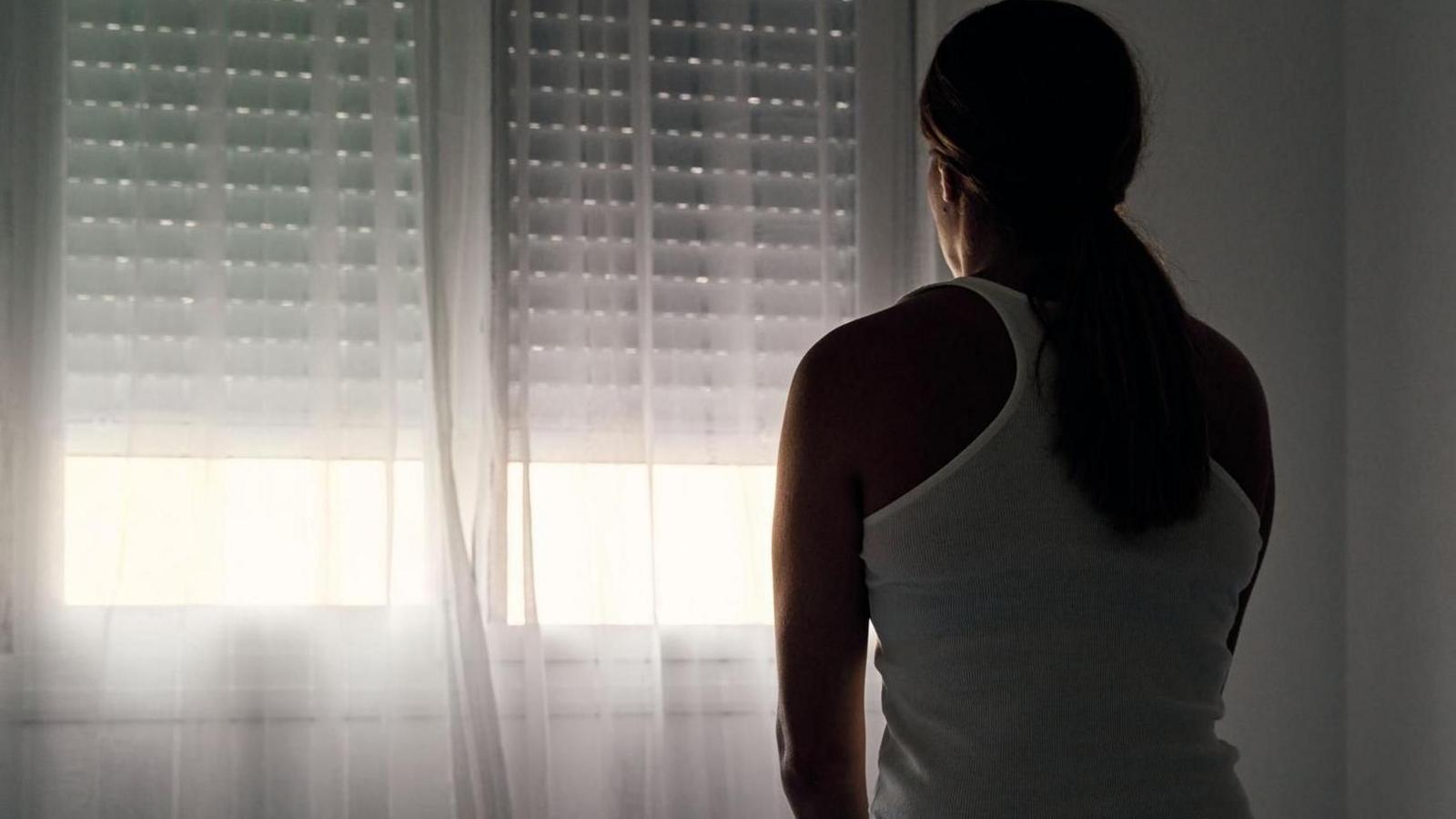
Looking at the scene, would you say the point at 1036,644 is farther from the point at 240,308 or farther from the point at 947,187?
the point at 240,308

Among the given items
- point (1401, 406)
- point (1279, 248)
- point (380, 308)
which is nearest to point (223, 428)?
point (380, 308)

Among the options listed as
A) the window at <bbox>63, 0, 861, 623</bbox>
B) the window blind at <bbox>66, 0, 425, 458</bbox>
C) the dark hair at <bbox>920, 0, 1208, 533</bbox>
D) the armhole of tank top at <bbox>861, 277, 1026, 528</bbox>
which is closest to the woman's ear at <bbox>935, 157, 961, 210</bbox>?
the dark hair at <bbox>920, 0, 1208, 533</bbox>

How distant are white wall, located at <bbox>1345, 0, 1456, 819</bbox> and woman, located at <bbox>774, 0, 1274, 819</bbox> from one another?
4.07 feet

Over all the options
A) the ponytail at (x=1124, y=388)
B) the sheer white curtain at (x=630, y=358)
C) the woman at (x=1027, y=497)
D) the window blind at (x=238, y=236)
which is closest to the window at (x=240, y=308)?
the window blind at (x=238, y=236)

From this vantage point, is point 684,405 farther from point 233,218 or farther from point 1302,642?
point 1302,642

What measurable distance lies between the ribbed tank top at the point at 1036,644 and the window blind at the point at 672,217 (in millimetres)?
1154

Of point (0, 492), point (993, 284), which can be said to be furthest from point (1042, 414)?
point (0, 492)

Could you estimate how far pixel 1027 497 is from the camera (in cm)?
79

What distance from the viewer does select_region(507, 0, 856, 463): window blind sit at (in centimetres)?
193

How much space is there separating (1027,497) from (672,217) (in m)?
1.29

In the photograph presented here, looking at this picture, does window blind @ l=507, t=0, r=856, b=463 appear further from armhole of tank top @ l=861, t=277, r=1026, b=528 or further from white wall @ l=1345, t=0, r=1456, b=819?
armhole of tank top @ l=861, t=277, r=1026, b=528

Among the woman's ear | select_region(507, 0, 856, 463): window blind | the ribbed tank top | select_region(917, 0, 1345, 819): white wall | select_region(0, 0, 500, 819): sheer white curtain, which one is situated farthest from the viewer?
select_region(917, 0, 1345, 819): white wall

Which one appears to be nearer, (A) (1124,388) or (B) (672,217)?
(A) (1124,388)

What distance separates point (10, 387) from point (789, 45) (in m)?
1.32
